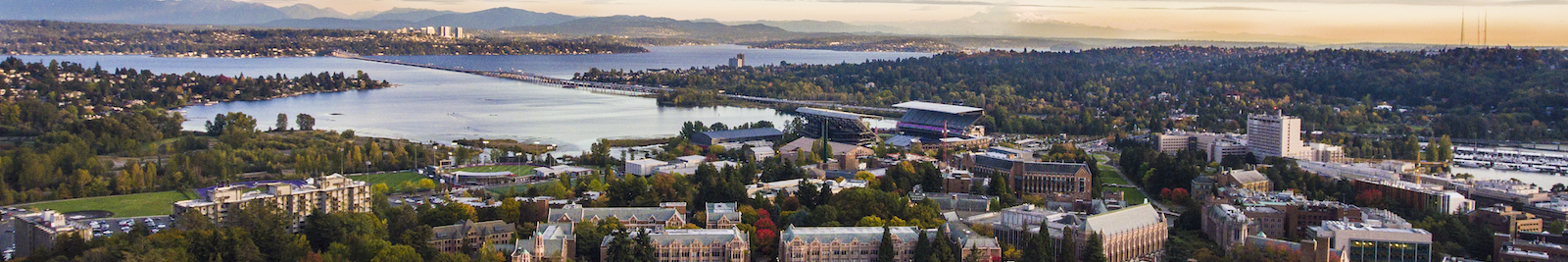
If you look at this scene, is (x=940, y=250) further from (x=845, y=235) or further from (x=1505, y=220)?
(x=1505, y=220)

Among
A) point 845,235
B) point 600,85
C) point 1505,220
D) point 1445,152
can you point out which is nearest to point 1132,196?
point 1505,220

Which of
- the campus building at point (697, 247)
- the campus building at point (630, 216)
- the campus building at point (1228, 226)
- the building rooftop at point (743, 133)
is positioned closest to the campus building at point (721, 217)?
the campus building at point (630, 216)

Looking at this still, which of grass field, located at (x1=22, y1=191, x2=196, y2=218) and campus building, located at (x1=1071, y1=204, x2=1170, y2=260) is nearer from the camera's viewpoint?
campus building, located at (x1=1071, y1=204, x2=1170, y2=260)

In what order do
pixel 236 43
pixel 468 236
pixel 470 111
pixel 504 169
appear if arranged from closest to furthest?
pixel 468 236 → pixel 504 169 → pixel 470 111 → pixel 236 43

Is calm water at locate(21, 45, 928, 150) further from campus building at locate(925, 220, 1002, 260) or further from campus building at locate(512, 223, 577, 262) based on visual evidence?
campus building at locate(925, 220, 1002, 260)

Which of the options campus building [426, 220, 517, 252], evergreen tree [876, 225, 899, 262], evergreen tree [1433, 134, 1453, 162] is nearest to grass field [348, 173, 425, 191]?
campus building [426, 220, 517, 252]

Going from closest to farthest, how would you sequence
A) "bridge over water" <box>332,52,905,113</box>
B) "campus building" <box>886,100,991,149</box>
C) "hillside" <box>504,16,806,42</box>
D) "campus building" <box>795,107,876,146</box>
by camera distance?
"campus building" <box>886,100,991,149</box> → "campus building" <box>795,107,876,146</box> → "bridge over water" <box>332,52,905,113</box> → "hillside" <box>504,16,806,42</box>
